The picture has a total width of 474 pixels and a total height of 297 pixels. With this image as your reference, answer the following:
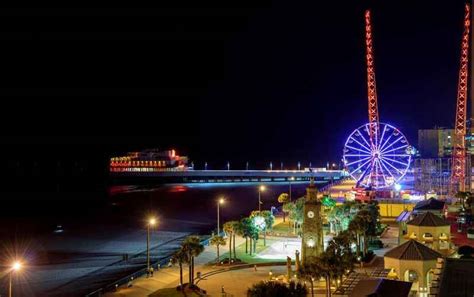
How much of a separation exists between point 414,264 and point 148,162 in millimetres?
142155

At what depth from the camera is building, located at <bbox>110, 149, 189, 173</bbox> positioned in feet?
536

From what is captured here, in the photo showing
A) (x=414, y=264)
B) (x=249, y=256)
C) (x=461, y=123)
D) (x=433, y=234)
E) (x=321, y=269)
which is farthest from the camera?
(x=461, y=123)

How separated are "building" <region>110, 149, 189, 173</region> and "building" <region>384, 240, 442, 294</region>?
13340cm

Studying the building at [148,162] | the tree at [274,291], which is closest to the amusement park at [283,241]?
the tree at [274,291]

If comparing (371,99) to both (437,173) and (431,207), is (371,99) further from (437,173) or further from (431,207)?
(431,207)

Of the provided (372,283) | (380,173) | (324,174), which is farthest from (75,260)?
(324,174)

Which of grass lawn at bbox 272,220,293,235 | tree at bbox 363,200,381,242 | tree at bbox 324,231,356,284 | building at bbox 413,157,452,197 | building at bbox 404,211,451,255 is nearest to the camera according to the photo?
tree at bbox 324,231,356,284

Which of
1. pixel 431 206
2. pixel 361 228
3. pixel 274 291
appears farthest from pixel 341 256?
pixel 431 206

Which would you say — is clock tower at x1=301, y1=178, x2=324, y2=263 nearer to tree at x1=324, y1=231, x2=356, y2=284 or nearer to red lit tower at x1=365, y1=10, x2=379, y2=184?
tree at x1=324, y1=231, x2=356, y2=284

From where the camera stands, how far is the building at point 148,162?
163 m

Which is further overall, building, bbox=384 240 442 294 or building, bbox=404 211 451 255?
building, bbox=404 211 451 255

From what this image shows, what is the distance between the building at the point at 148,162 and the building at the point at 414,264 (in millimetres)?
133396

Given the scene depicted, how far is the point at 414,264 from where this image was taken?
27.7 m

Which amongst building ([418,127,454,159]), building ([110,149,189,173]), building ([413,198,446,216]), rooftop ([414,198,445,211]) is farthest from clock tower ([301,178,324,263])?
building ([110,149,189,173])
